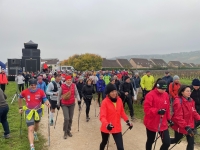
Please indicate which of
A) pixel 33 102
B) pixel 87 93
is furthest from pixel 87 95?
pixel 33 102

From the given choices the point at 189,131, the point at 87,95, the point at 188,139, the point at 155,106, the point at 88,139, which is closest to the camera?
the point at 189,131

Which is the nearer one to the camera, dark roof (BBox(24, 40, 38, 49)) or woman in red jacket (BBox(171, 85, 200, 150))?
woman in red jacket (BBox(171, 85, 200, 150))

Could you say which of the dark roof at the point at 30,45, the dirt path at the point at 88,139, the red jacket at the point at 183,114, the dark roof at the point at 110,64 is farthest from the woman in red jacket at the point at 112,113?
the dark roof at the point at 110,64

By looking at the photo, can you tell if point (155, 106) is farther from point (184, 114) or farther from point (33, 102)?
point (33, 102)

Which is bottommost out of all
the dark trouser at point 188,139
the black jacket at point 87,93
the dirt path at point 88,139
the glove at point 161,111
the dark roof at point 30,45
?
the dirt path at point 88,139

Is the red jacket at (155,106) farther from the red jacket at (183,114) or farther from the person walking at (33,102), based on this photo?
the person walking at (33,102)

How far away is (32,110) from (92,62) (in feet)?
188

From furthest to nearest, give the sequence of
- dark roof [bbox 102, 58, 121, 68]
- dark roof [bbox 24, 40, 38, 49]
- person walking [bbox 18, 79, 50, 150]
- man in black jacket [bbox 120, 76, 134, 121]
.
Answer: dark roof [bbox 102, 58, 121, 68], dark roof [bbox 24, 40, 38, 49], man in black jacket [bbox 120, 76, 134, 121], person walking [bbox 18, 79, 50, 150]

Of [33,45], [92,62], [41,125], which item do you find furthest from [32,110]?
[92,62]

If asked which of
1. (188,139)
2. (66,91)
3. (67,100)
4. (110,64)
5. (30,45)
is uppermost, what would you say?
(30,45)

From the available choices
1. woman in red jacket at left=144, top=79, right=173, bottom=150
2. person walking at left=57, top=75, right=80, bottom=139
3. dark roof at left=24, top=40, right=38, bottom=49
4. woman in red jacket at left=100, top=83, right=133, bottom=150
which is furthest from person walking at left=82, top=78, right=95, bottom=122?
dark roof at left=24, top=40, right=38, bottom=49

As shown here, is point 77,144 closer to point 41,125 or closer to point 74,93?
point 74,93

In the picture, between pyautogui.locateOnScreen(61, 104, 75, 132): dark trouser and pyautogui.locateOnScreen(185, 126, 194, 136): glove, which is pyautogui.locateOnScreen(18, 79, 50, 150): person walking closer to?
pyautogui.locateOnScreen(61, 104, 75, 132): dark trouser

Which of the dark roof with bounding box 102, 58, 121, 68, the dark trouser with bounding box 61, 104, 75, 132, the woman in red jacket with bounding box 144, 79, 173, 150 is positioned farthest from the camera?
the dark roof with bounding box 102, 58, 121, 68
